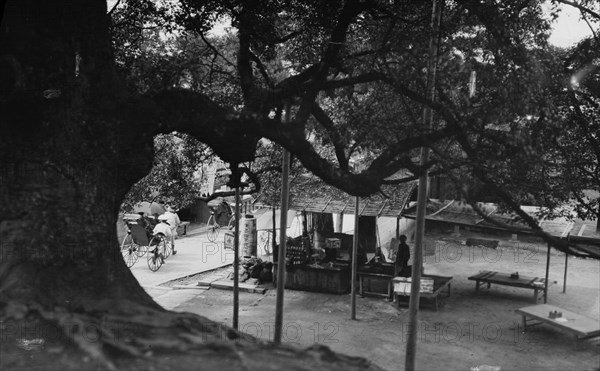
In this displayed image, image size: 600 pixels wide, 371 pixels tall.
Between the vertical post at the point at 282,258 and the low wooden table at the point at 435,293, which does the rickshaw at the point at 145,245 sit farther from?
the low wooden table at the point at 435,293

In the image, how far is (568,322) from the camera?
1196 centimetres

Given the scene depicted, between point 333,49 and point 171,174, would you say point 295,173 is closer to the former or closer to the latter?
point 171,174

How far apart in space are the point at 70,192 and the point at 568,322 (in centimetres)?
1063

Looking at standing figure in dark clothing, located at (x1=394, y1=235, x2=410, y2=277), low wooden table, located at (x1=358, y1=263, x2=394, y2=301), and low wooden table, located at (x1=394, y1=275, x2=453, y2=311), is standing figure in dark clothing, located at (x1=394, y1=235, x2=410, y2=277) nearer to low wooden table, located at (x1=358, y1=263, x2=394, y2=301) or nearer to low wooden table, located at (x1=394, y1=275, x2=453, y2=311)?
low wooden table, located at (x1=358, y1=263, x2=394, y2=301)

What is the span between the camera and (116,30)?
1188 centimetres

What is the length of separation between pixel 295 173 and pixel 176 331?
33.3ft

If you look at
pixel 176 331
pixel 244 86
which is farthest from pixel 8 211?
pixel 244 86

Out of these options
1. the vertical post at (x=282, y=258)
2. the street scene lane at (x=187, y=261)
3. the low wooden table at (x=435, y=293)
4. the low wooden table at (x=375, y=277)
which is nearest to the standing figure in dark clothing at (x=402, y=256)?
the low wooden table at (x=375, y=277)

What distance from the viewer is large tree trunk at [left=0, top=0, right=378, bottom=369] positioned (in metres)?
6.50

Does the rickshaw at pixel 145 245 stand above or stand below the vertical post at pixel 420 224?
below

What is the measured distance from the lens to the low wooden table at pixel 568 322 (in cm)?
1144

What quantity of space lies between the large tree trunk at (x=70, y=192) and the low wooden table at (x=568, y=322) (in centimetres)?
744

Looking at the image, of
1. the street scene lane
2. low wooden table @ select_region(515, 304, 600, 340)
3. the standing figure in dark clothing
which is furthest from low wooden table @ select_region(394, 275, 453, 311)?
the street scene lane

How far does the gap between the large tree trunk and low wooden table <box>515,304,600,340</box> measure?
7440mm
